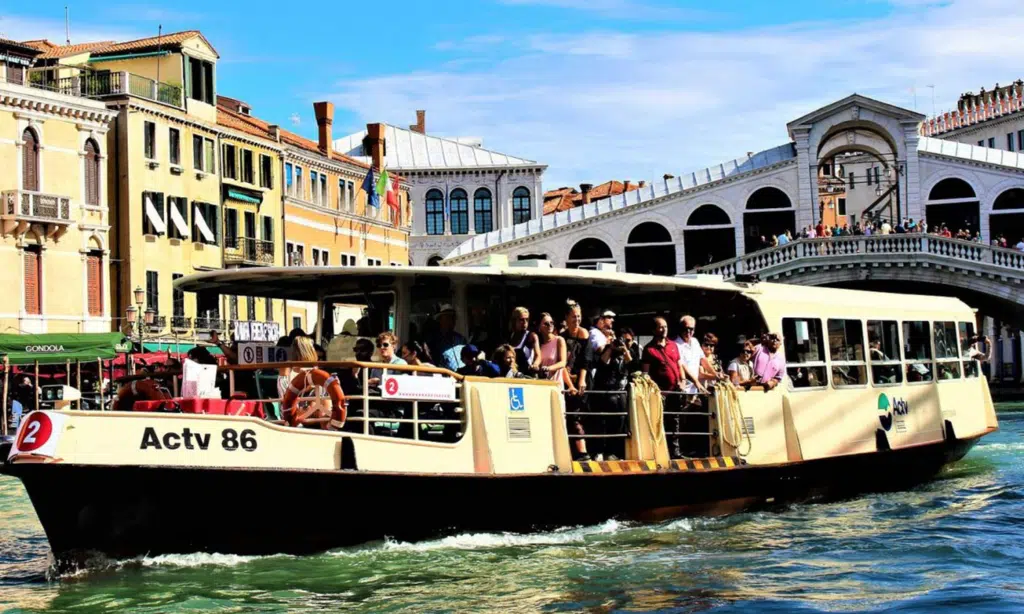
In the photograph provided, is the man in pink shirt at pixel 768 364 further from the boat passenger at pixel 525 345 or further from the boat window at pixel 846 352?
the boat passenger at pixel 525 345

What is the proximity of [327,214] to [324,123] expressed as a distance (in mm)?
3070

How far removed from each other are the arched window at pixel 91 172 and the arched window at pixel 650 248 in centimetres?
1988

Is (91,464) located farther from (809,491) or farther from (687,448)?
(809,491)

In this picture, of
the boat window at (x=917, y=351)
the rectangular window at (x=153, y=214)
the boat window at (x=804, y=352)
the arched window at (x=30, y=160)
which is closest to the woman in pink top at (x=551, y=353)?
the boat window at (x=804, y=352)

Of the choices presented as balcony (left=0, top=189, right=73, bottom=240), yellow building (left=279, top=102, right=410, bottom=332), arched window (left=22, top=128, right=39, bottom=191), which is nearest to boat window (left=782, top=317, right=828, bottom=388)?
balcony (left=0, top=189, right=73, bottom=240)

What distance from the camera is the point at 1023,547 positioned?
11.0m

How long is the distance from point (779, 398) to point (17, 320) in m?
20.6

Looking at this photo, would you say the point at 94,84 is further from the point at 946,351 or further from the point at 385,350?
the point at 385,350

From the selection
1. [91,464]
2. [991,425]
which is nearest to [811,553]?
[91,464]

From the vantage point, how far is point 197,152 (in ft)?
119

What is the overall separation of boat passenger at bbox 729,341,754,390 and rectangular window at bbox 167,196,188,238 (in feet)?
78.6

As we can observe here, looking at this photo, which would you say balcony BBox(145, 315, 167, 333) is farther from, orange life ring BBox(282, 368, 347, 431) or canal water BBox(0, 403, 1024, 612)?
orange life ring BBox(282, 368, 347, 431)

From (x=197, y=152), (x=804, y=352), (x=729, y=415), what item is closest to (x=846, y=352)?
Answer: (x=804, y=352)

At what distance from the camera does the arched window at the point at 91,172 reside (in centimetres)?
3269
